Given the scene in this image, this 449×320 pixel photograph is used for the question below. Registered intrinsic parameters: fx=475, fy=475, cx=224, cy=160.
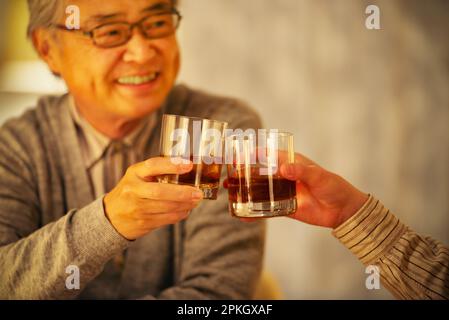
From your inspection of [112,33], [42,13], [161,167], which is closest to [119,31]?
[112,33]

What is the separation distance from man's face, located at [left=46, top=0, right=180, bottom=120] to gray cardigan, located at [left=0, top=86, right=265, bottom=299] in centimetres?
11

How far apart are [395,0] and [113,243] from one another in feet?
3.74

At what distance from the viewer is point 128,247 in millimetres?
1359

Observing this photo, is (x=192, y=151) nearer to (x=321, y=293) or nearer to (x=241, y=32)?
(x=241, y=32)

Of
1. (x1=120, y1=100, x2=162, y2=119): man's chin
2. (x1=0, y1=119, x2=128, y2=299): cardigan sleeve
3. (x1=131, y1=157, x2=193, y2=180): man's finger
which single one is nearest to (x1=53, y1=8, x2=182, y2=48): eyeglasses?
(x1=120, y1=100, x2=162, y2=119): man's chin

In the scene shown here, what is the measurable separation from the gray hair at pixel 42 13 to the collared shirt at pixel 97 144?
24cm

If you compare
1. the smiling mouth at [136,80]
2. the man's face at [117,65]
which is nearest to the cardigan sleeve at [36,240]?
the man's face at [117,65]

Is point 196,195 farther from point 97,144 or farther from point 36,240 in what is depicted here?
point 97,144

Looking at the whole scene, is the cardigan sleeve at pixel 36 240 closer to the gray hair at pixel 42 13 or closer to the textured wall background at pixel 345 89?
the gray hair at pixel 42 13

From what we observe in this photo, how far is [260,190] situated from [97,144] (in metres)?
0.68

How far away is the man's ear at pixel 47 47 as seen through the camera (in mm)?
1448

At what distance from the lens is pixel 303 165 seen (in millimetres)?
1133

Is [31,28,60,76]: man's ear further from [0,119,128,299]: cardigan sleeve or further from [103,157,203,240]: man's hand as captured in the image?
[103,157,203,240]: man's hand
